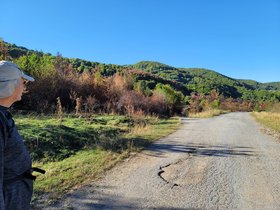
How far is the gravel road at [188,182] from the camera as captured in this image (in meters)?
5.39

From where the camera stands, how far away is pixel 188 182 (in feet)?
21.8

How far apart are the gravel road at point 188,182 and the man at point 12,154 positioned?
8.74 ft

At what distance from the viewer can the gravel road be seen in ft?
17.7

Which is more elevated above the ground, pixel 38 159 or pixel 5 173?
pixel 5 173

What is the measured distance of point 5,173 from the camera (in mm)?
2441

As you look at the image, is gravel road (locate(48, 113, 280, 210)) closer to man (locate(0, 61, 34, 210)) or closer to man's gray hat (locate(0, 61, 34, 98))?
man (locate(0, 61, 34, 210))

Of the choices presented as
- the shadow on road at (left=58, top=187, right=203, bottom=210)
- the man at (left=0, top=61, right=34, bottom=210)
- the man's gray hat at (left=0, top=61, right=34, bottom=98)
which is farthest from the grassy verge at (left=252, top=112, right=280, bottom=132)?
Result: the man's gray hat at (left=0, top=61, right=34, bottom=98)

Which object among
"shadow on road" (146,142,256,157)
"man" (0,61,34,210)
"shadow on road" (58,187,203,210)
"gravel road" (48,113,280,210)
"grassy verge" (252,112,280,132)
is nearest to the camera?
"man" (0,61,34,210)

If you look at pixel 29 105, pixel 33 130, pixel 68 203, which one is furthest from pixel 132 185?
pixel 29 105

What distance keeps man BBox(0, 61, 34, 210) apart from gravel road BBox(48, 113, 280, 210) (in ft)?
8.74

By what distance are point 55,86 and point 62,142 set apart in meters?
11.7

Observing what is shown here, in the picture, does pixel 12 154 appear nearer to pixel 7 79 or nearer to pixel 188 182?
pixel 7 79

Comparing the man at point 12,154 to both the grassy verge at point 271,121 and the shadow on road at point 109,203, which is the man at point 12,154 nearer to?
the shadow on road at point 109,203

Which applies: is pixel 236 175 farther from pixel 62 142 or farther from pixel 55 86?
Result: pixel 55 86
